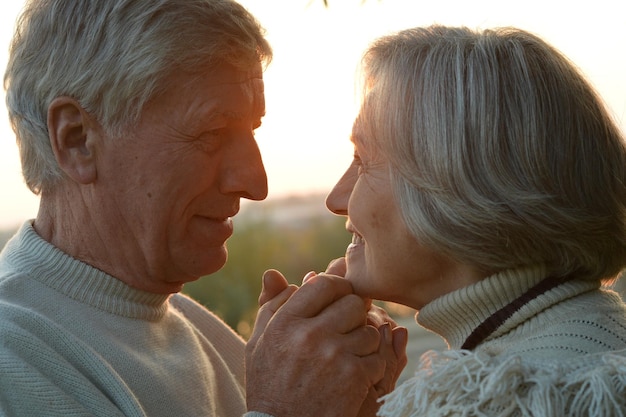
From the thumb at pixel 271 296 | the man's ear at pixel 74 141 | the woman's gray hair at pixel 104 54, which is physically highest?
the woman's gray hair at pixel 104 54

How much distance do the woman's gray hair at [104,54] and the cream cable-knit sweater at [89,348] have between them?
11.1 inches

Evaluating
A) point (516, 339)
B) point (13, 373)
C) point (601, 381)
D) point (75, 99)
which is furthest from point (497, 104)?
point (13, 373)

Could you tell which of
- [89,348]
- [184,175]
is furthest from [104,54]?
[89,348]

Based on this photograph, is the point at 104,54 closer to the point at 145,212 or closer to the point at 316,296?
the point at 145,212

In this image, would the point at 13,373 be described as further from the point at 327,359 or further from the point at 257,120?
the point at 257,120

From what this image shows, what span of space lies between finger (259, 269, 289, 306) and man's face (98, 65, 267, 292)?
5.8 inches

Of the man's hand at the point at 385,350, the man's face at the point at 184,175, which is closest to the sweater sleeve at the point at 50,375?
the man's face at the point at 184,175

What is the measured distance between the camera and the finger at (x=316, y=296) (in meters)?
2.31

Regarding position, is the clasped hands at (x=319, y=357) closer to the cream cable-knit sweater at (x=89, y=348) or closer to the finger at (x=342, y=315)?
the finger at (x=342, y=315)

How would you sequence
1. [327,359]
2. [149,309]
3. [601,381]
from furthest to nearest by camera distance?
[149,309] < [327,359] < [601,381]

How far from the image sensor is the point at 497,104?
2018mm

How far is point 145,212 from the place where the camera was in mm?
2393

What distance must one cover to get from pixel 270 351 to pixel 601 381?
862 mm

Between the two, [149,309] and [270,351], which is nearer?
[270,351]
